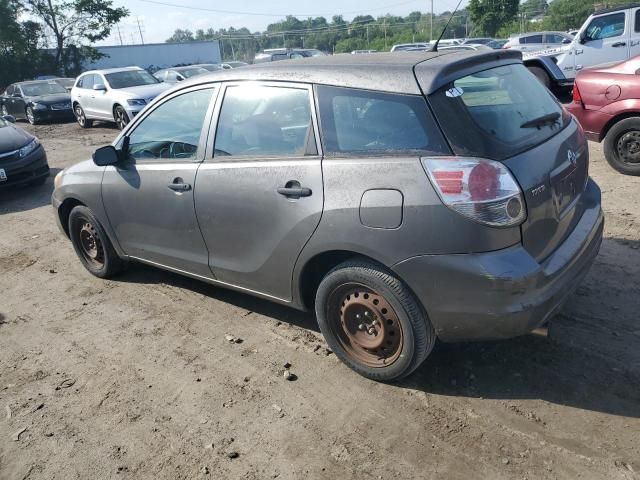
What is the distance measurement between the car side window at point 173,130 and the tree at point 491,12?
36.0m

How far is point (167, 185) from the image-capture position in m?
3.84

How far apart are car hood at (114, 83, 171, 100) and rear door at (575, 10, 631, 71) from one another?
9842mm

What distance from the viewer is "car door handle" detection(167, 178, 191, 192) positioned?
3707 mm

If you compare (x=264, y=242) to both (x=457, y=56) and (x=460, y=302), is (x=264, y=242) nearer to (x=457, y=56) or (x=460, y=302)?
(x=460, y=302)

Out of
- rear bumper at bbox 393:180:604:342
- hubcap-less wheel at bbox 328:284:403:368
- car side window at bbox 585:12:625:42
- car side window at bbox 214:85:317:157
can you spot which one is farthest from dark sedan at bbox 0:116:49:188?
car side window at bbox 585:12:625:42

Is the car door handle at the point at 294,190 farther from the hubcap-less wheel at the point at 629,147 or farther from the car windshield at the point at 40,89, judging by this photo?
the car windshield at the point at 40,89

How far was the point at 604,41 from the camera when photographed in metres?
11.1

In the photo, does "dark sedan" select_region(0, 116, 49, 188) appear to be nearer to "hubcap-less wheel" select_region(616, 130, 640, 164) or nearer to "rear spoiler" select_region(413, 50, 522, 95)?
"rear spoiler" select_region(413, 50, 522, 95)

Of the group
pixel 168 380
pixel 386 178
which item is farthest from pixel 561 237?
pixel 168 380

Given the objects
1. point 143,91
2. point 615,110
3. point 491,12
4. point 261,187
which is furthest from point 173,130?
point 491,12

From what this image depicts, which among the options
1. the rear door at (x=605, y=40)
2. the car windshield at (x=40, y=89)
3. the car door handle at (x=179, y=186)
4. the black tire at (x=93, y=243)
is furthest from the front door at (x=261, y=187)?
the car windshield at (x=40, y=89)

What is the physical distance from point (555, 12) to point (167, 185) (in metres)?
51.1

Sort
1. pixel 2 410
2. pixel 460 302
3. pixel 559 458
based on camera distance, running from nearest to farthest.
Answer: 1. pixel 559 458
2. pixel 460 302
3. pixel 2 410

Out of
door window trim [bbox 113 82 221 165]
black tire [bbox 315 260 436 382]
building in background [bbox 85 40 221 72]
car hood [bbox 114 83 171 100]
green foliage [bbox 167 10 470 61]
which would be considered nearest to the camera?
black tire [bbox 315 260 436 382]
